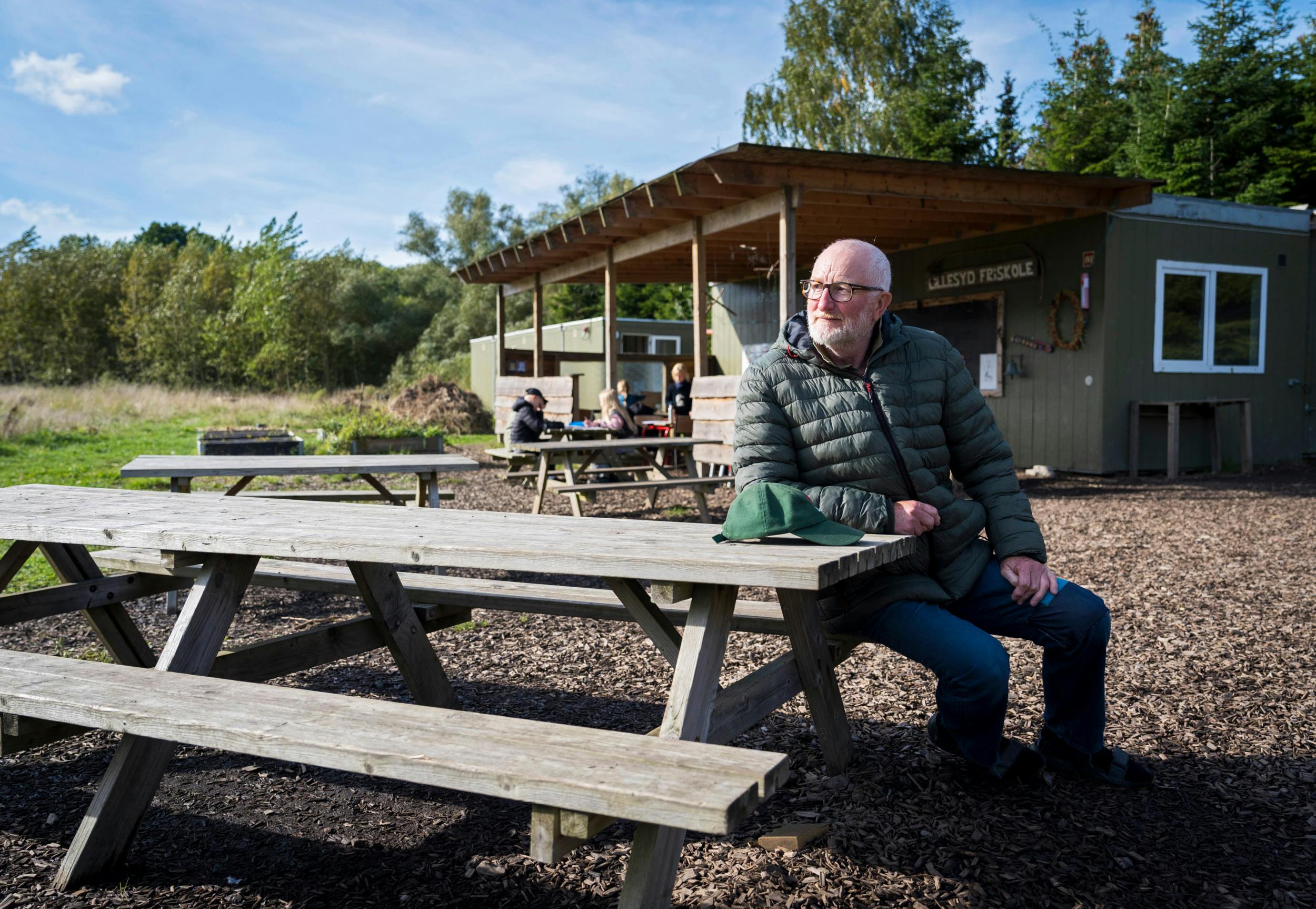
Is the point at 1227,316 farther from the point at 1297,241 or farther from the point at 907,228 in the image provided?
the point at 907,228

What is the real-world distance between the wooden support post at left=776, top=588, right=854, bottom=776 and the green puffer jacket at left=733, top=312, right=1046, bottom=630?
127mm

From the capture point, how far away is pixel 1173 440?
412 inches

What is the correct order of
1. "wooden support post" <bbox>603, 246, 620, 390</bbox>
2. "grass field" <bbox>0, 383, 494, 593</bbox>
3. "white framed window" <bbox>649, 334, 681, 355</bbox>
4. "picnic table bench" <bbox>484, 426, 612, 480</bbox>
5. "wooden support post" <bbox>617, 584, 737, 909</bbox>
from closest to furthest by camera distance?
"wooden support post" <bbox>617, 584, 737, 909</bbox> < "picnic table bench" <bbox>484, 426, 612, 480</bbox> < "grass field" <bbox>0, 383, 494, 593</bbox> < "wooden support post" <bbox>603, 246, 620, 390</bbox> < "white framed window" <bbox>649, 334, 681, 355</bbox>

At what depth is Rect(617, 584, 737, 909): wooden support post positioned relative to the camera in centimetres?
173

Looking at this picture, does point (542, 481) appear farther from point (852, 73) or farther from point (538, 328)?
point (852, 73)

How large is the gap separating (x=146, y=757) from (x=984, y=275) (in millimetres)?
11206

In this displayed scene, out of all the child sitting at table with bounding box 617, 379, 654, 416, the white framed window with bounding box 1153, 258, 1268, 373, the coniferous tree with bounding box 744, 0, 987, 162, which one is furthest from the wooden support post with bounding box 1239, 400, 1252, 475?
the coniferous tree with bounding box 744, 0, 987, 162

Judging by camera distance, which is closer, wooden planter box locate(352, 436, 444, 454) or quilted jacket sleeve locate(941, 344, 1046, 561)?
quilted jacket sleeve locate(941, 344, 1046, 561)

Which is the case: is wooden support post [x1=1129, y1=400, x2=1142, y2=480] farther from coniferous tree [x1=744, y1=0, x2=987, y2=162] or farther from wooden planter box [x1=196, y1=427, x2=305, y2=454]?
coniferous tree [x1=744, y1=0, x2=987, y2=162]

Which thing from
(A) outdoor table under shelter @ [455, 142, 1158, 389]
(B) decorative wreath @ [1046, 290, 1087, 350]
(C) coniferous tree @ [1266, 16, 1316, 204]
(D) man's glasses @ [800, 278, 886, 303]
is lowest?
(D) man's glasses @ [800, 278, 886, 303]

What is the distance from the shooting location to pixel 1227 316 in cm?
1135

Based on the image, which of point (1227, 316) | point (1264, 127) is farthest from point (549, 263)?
point (1264, 127)

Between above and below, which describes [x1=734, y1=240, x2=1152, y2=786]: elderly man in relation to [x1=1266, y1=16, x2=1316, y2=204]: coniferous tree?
below

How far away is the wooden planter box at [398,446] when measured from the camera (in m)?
11.8
